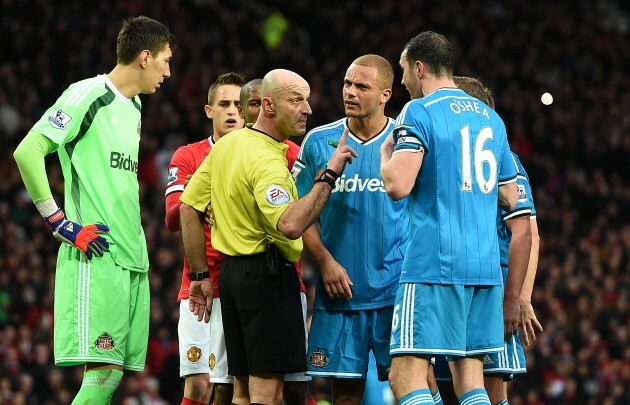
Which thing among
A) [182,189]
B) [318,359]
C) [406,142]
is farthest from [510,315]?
[182,189]

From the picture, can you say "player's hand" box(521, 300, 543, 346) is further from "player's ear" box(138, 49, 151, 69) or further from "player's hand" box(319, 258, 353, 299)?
"player's ear" box(138, 49, 151, 69)

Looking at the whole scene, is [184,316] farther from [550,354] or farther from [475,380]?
[550,354]

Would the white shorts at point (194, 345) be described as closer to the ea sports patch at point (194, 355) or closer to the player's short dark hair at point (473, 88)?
the ea sports patch at point (194, 355)

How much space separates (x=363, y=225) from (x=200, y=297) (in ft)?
3.80

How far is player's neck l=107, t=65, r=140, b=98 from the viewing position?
7.07m

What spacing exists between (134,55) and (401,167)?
2085 millimetres

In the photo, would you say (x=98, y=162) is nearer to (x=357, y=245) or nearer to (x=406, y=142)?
(x=357, y=245)

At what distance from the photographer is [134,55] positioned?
23.2 feet

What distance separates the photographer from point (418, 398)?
6.03 meters

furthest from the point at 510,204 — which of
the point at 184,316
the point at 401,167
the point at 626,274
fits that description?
the point at 626,274

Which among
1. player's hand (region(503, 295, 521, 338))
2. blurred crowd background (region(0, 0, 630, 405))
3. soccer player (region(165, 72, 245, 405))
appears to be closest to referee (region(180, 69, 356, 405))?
soccer player (region(165, 72, 245, 405))

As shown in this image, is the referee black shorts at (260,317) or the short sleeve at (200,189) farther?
the short sleeve at (200,189)

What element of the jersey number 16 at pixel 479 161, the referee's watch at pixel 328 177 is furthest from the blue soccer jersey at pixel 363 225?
the jersey number 16 at pixel 479 161

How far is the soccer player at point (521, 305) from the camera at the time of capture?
22.4 feet
